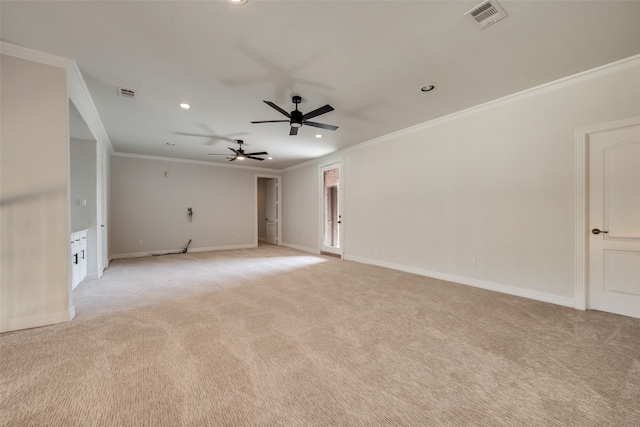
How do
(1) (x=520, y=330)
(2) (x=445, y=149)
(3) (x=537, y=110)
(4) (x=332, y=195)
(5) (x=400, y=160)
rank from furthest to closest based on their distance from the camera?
1. (4) (x=332, y=195)
2. (5) (x=400, y=160)
3. (2) (x=445, y=149)
4. (3) (x=537, y=110)
5. (1) (x=520, y=330)

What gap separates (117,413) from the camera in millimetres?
1453

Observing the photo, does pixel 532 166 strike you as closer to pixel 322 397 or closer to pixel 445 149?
pixel 445 149

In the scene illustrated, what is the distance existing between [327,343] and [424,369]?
79 centimetres

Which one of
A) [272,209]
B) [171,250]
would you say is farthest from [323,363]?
[272,209]

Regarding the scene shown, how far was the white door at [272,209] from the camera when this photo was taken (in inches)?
358

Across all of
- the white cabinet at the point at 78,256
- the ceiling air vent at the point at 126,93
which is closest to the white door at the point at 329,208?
the ceiling air vent at the point at 126,93

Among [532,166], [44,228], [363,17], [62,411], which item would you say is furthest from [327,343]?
[532,166]

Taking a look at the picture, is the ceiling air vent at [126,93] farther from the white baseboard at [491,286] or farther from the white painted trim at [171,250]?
the white baseboard at [491,286]

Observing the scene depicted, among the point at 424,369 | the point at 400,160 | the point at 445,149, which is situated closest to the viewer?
the point at 424,369

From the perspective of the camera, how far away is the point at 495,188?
370 cm

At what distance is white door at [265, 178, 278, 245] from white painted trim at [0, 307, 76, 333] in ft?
21.2

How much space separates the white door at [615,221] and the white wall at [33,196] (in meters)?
5.82

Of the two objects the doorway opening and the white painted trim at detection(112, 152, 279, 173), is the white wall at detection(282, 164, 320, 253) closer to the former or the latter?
the doorway opening

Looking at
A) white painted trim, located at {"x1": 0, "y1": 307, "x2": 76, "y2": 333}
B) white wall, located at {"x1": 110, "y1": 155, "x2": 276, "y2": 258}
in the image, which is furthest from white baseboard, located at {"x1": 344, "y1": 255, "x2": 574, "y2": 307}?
white wall, located at {"x1": 110, "y1": 155, "x2": 276, "y2": 258}
